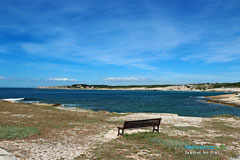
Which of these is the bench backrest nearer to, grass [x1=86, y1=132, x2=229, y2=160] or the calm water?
grass [x1=86, y1=132, x2=229, y2=160]

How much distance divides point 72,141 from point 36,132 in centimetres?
340

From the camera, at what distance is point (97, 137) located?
12.1m

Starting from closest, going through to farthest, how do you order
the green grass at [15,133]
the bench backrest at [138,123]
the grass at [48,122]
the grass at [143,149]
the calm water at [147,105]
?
the grass at [143,149] < the green grass at [15,133] < the bench backrest at [138,123] < the grass at [48,122] < the calm water at [147,105]

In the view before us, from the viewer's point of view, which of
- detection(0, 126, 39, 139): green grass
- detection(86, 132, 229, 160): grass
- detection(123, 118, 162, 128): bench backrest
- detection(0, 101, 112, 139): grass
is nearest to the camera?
detection(86, 132, 229, 160): grass

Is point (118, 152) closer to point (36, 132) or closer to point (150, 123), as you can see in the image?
point (150, 123)

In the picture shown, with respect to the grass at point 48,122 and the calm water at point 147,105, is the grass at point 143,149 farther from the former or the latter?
the calm water at point 147,105

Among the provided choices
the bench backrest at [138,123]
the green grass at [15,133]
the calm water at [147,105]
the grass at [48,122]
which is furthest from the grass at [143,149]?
the calm water at [147,105]

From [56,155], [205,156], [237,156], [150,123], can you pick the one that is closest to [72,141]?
[56,155]

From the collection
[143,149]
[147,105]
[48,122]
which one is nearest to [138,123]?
[143,149]

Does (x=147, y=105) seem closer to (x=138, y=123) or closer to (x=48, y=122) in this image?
(x=48, y=122)

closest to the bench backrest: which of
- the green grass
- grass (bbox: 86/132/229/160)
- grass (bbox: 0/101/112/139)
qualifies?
grass (bbox: 86/132/229/160)

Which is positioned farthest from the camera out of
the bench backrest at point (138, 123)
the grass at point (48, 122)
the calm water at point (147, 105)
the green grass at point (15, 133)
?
the calm water at point (147, 105)

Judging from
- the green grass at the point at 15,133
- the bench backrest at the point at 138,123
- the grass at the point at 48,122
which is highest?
the bench backrest at the point at 138,123

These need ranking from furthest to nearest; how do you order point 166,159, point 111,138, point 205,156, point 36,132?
1. point 36,132
2. point 111,138
3. point 205,156
4. point 166,159
